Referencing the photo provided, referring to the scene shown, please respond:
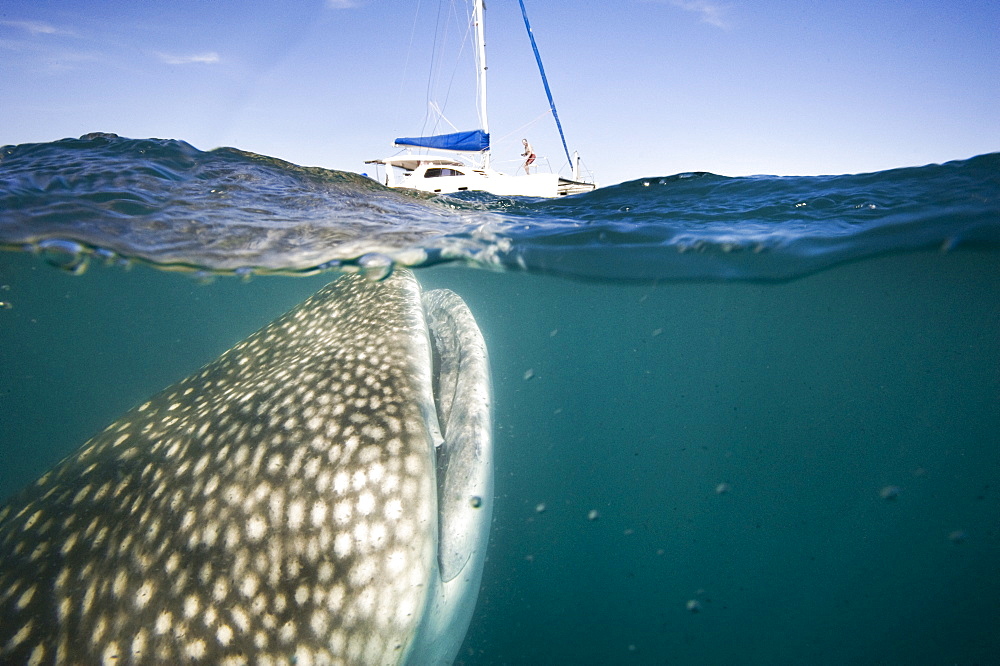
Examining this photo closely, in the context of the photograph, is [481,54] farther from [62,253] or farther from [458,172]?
[62,253]

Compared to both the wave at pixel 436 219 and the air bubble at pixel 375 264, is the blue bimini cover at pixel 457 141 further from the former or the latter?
the air bubble at pixel 375 264

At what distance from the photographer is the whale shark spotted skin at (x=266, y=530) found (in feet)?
6.64

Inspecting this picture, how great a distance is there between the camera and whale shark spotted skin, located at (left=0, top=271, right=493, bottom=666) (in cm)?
202

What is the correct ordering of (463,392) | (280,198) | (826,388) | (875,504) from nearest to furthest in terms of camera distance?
1. (463,392)
2. (280,198)
3. (875,504)
4. (826,388)

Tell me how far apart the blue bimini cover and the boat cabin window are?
695mm

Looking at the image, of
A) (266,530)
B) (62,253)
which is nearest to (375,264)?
(266,530)

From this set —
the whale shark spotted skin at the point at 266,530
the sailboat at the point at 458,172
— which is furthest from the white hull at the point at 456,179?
the whale shark spotted skin at the point at 266,530

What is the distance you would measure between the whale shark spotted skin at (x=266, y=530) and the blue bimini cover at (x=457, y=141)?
13927 mm

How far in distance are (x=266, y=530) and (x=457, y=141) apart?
15468mm

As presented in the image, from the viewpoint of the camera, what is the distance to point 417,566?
87.7 inches

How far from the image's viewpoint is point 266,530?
217 cm

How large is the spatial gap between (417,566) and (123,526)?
1477mm

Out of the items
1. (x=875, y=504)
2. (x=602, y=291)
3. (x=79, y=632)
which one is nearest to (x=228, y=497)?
(x=79, y=632)

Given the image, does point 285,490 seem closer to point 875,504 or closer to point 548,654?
point 548,654
